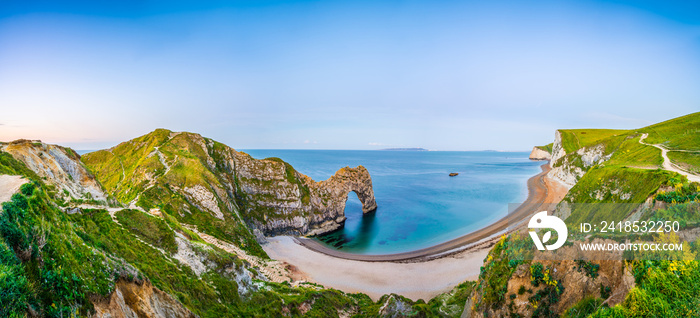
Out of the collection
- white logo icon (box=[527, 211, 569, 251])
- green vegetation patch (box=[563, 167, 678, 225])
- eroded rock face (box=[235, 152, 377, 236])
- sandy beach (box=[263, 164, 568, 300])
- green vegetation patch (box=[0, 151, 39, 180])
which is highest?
green vegetation patch (box=[0, 151, 39, 180])

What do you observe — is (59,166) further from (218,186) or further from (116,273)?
(218,186)

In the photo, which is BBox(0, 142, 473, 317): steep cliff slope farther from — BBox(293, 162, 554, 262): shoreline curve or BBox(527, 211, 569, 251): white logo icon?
BBox(293, 162, 554, 262): shoreline curve

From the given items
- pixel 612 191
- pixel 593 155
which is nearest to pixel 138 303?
pixel 612 191

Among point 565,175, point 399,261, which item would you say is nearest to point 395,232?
point 399,261

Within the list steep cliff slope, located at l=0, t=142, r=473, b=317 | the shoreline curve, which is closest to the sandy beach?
the shoreline curve

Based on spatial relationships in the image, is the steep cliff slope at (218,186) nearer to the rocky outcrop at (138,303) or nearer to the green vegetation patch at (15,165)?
the green vegetation patch at (15,165)

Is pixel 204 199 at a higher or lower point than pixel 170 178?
lower
